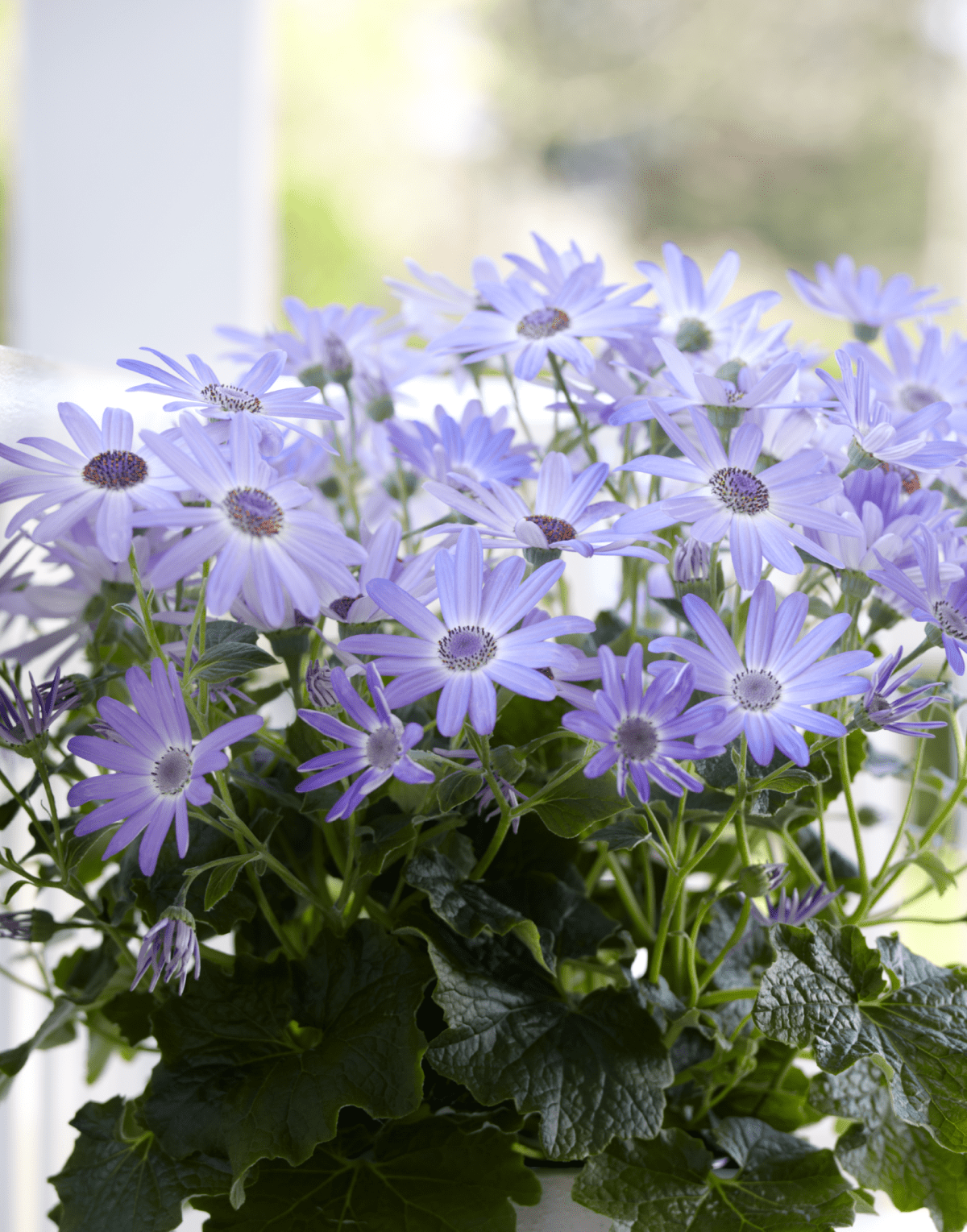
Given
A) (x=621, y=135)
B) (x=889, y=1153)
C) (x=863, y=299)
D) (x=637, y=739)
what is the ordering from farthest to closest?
(x=621, y=135) < (x=863, y=299) < (x=889, y=1153) < (x=637, y=739)

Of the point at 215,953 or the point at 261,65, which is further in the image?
the point at 261,65

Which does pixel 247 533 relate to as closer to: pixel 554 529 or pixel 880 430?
pixel 554 529

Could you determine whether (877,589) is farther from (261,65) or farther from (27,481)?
(261,65)

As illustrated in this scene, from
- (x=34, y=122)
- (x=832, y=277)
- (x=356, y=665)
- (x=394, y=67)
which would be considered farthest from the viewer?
(x=394, y=67)

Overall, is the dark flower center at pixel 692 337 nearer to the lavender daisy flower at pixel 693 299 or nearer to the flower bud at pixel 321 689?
the lavender daisy flower at pixel 693 299

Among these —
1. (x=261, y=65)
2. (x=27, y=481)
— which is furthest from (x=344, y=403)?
(x=261, y=65)

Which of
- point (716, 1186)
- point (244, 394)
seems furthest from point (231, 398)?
point (716, 1186)
